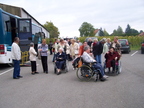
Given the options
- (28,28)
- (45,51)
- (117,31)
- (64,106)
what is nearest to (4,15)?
(28,28)

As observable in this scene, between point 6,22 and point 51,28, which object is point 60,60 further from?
point 51,28

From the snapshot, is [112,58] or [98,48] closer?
[112,58]

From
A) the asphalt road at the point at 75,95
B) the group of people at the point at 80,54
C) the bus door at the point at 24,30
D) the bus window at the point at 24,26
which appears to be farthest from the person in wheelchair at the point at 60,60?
the bus window at the point at 24,26

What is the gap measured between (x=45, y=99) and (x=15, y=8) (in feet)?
95.5

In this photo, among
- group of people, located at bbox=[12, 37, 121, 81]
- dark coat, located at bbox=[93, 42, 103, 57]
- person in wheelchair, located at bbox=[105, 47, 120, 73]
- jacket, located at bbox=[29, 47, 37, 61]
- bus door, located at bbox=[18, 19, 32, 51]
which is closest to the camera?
group of people, located at bbox=[12, 37, 121, 81]

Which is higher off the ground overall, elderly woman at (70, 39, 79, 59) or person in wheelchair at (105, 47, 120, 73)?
elderly woman at (70, 39, 79, 59)

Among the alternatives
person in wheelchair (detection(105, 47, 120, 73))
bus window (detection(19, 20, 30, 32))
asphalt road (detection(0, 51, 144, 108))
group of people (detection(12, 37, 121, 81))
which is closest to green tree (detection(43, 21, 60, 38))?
bus window (detection(19, 20, 30, 32))

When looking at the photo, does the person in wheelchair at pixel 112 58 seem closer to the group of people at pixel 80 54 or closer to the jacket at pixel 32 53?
the group of people at pixel 80 54

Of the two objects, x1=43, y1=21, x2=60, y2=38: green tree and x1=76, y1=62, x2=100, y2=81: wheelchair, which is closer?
x1=76, y1=62, x2=100, y2=81: wheelchair

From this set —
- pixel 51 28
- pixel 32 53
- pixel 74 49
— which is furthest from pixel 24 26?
pixel 51 28

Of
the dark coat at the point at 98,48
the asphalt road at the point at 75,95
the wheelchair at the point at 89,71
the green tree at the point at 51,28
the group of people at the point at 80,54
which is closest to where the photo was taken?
the asphalt road at the point at 75,95

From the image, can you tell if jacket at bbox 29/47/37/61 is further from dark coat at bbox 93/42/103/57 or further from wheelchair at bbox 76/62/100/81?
dark coat at bbox 93/42/103/57

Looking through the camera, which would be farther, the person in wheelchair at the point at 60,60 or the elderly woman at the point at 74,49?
the elderly woman at the point at 74,49

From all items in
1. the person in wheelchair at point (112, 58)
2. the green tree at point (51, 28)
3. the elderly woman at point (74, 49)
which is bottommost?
the person in wheelchair at point (112, 58)
